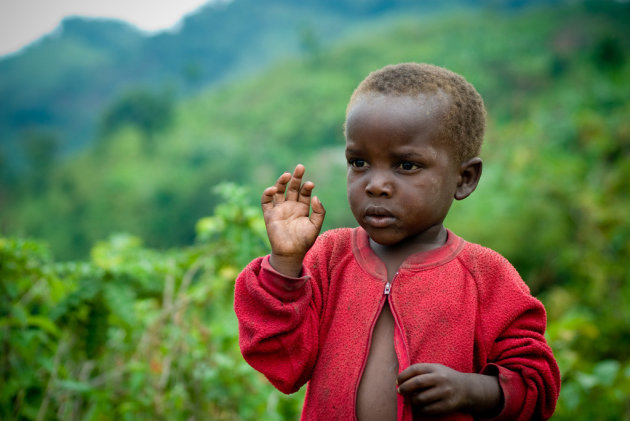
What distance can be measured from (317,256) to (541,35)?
14.6 meters

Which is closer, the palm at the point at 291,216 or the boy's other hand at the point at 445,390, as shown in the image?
the boy's other hand at the point at 445,390

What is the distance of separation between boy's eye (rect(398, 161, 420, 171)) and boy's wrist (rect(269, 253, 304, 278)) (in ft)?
1.22

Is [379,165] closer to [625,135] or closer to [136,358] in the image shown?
[136,358]

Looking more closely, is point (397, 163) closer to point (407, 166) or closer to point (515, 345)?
point (407, 166)

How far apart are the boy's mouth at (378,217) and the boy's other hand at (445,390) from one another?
0.38m

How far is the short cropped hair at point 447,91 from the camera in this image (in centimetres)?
153

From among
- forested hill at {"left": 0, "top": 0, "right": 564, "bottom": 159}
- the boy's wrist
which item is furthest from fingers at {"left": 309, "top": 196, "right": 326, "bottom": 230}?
forested hill at {"left": 0, "top": 0, "right": 564, "bottom": 159}

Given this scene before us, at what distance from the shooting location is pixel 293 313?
4.84 ft

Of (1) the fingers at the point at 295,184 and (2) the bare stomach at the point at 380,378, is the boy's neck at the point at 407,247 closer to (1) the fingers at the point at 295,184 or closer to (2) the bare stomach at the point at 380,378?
(2) the bare stomach at the point at 380,378

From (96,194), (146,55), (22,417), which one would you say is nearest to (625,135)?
(22,417)

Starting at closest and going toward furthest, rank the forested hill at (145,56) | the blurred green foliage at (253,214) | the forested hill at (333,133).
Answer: the blurred green foliage at (253,214)
the forested hill at (333,133)
the forested hill at (145,56)

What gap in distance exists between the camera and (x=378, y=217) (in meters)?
1.53

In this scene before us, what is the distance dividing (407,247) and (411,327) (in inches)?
9.6

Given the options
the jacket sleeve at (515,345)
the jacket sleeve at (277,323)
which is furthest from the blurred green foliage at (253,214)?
the jacket sleeve at (515,345)
